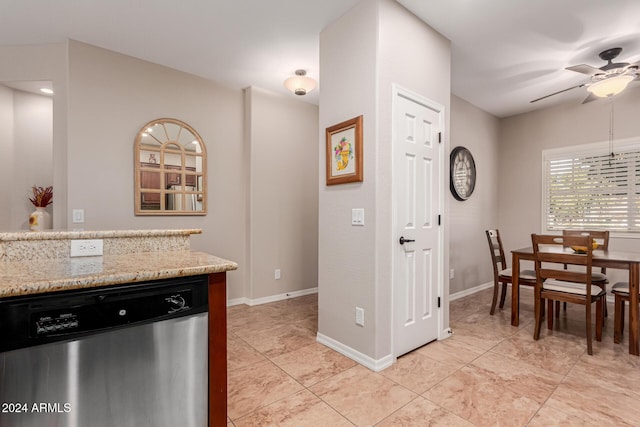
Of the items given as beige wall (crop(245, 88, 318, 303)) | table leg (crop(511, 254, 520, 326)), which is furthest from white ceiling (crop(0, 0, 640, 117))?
table leg (crop(511, 254, 520, 326))

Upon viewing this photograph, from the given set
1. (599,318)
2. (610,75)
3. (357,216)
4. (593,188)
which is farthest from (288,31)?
(593,188)

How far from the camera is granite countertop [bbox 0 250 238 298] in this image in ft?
3.13

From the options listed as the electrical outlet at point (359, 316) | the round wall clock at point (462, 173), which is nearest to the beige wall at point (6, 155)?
the electrical outlet at point (359, 316)

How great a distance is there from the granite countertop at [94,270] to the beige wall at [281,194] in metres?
2.32

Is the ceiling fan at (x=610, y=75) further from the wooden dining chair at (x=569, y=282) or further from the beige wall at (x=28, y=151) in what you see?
the beige wall at (x=28, y=151)

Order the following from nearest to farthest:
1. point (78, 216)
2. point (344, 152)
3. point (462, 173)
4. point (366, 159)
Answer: point (366, 159) → point (344, 152) → point (78, 216) → point (462, 173)

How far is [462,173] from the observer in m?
4.20

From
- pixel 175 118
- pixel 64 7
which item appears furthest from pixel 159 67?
pixel 64 7

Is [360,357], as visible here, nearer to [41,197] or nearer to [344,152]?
[344,152]

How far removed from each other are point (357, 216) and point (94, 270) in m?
1.62

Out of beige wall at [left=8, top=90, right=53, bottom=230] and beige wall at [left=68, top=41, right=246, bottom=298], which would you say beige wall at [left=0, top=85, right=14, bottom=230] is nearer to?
beige wall at [left=8, top=90, right=53, bottom=230]

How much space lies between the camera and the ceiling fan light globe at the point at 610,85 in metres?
2.64

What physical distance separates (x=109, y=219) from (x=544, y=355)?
3.93 metres

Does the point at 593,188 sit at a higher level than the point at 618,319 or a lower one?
higher
